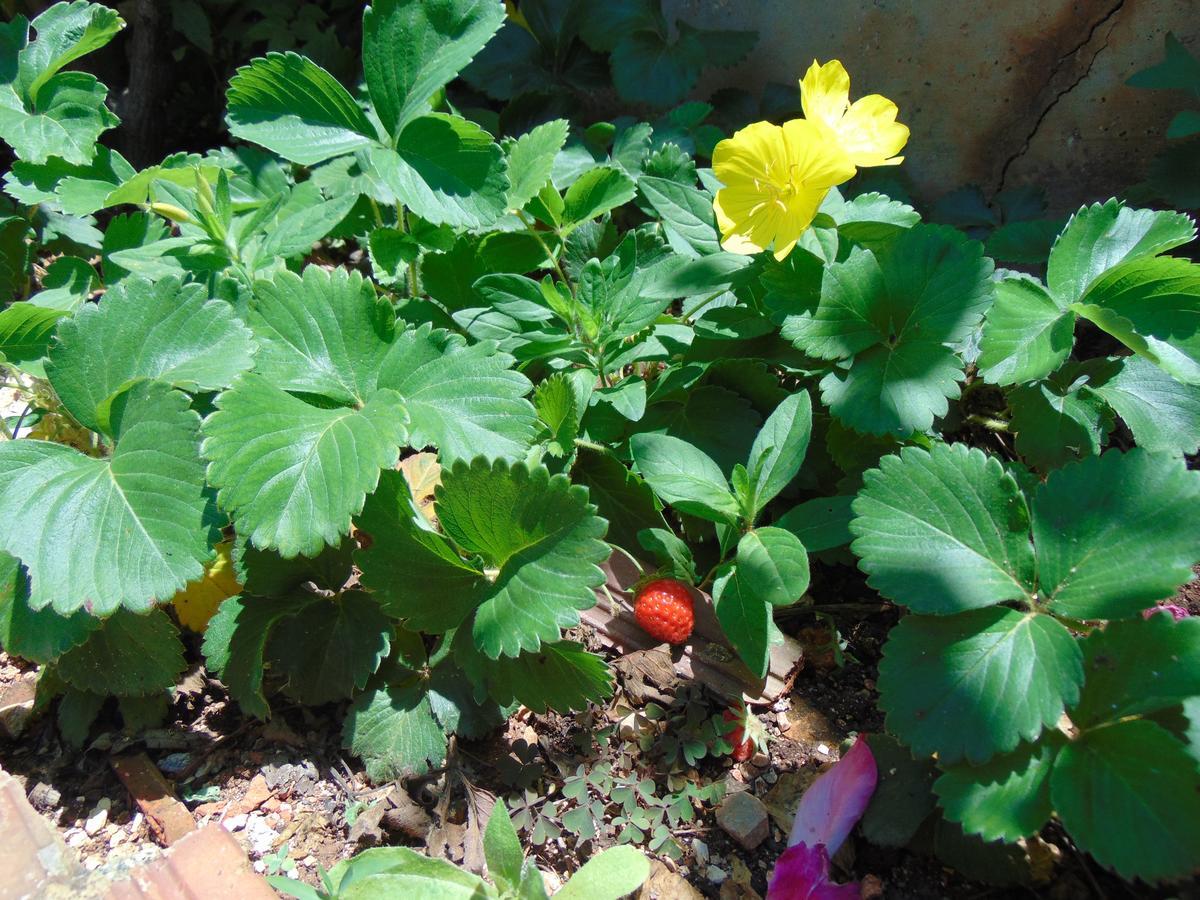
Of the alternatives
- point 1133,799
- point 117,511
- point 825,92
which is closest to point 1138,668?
point 1133,799

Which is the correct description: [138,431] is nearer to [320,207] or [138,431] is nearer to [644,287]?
[320,207]

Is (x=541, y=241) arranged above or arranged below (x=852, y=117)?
below

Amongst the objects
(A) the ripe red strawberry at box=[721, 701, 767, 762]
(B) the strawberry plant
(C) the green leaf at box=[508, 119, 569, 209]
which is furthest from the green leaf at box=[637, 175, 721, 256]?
(A) the ripe red strawberry at box=[721, 701, 767, 762]

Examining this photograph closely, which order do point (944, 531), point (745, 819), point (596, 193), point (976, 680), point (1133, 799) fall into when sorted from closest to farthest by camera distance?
point (1133, 799)
point (976, 680)
point (944, 531)
point (745, 819)
point (596, 193)

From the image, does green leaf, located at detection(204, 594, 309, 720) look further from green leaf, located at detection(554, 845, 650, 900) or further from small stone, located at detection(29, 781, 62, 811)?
green leaf, located at detection(554, 845, 650, 900)

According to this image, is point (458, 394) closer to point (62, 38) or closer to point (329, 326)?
point (329, 326)

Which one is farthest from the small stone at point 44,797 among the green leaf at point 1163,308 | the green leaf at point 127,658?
the green leaf at point 1163,308
